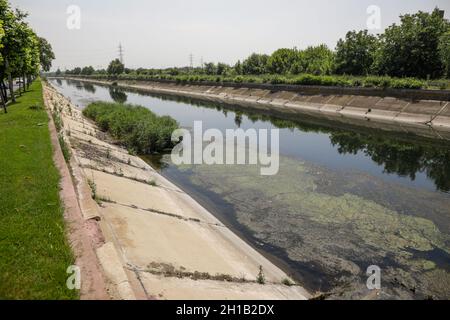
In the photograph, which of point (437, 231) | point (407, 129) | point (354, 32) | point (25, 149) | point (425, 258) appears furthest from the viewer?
point (354, 32)

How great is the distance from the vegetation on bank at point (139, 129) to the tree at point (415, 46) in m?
37.6

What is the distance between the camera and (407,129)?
33.1m

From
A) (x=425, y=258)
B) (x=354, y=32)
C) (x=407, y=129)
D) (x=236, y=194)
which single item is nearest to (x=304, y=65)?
(x=354, y=32)

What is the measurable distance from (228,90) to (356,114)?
3559 centimetres

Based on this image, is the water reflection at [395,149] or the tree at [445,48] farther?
the tree at [445,48]

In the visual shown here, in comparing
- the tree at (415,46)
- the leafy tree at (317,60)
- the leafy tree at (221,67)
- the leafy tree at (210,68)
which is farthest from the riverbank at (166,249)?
the leafy tree at (210,68)

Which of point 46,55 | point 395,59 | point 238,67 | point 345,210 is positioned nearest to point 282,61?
point 238,67

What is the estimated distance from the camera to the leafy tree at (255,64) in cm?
8825

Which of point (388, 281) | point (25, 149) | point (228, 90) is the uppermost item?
point (228, 90)

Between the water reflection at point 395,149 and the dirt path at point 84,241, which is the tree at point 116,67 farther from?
the dirt path at point 84,241

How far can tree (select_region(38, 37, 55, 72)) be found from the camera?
261 feet
